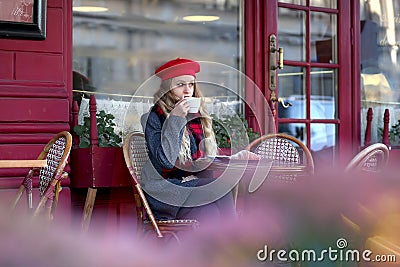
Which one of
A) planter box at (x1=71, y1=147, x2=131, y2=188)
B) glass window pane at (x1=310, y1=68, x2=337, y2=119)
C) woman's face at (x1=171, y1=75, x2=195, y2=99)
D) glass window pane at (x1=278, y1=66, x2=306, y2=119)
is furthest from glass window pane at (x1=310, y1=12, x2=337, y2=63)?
woman's face at (x1=171, y1=75, x2=195, y2=99)

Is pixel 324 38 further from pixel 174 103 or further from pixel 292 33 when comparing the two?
pixel 174 103

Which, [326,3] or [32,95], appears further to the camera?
[326,3]

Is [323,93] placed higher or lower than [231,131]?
higher

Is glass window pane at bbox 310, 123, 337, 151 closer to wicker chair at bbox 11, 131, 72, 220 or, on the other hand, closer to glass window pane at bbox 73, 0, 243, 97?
glass window pane at bbox 73, 0, 243, 97

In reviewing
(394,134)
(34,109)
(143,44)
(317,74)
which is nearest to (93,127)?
(34,109)

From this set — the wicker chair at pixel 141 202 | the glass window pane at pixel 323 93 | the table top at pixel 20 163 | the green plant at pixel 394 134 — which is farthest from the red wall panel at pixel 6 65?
the green plant at pixel 394 134

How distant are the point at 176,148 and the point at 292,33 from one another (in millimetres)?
2311

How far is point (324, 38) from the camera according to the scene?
15.8 ft

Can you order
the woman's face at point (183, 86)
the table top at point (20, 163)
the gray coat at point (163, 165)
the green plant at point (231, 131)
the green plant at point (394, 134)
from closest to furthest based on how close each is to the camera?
1. the table top at point (20, 163)
2. the gray coat at point (163, 165)
3. the woman's face at point (183, 86)
4. the green plant at point (231, 131)
5. the green plant at point (394, 134)

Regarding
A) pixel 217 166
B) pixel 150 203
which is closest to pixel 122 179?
pixel 150 203

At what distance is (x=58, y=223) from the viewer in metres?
0.59

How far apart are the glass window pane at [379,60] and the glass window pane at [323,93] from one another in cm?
30

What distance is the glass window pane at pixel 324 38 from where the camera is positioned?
4.78 meters

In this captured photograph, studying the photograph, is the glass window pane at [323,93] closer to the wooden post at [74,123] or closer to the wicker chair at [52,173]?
the wooden post at [74,123]
